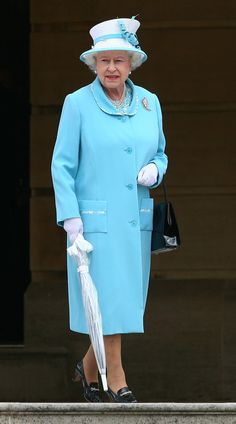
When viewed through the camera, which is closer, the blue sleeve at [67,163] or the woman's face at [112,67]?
the blue sleeve at [67,163]

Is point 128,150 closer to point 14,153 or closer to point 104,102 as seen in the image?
point 104,102

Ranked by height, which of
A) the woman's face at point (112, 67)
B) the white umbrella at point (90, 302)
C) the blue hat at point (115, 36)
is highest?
the blue hat at point (115, 36)

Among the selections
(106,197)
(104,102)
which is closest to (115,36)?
(104,102)

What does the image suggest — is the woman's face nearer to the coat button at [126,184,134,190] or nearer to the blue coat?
the blue coat

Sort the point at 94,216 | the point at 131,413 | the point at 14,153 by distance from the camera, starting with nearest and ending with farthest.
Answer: the point at 131,413 → the point at 94,216 → the point at 14,153

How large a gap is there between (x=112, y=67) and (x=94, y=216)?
73 cm

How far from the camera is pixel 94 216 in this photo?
6.51 metres

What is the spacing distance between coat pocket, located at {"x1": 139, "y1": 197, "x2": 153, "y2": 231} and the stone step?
964 millimetres

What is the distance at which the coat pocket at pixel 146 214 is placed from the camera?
6.66 meters

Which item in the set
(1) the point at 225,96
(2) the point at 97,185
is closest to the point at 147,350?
(1) the point at 225,96

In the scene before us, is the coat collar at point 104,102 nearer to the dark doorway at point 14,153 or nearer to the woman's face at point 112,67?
the woman's face at point 112,67

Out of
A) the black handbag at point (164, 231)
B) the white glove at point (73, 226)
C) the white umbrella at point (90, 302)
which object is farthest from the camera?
the black handbag at point (164, 231)

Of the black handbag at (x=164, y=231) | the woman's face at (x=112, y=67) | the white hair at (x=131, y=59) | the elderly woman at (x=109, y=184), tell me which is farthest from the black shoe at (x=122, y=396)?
the white hair at (x=131, y=59)

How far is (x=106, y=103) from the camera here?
6.61 metres
